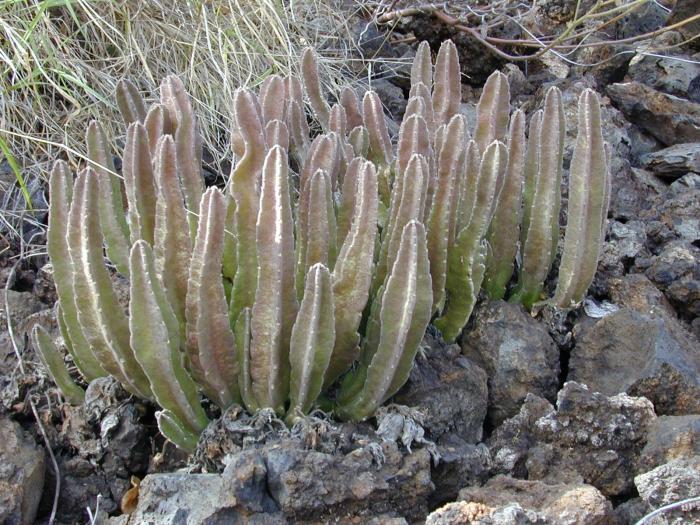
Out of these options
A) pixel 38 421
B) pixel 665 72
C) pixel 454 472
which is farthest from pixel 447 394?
pixel 665 72

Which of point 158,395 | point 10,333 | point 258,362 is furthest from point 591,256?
point 10,333

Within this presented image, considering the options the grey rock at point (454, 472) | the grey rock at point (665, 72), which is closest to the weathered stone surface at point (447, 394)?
the grey rock at point (454, 472)

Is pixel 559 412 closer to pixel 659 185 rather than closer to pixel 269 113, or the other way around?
pixel 269 113

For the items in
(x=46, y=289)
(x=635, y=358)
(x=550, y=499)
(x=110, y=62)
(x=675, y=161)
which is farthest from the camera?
(x=675, y=161)

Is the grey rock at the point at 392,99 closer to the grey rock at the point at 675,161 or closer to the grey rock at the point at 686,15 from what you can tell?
the grey rock at the point at 675,161

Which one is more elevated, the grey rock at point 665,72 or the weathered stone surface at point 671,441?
the grey rock at point 665,72

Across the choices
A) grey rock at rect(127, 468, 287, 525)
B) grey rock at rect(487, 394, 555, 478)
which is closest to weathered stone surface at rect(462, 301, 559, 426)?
grey rock at rect(487, 394, 555, 478)

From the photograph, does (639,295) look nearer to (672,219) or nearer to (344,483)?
(672,219)
